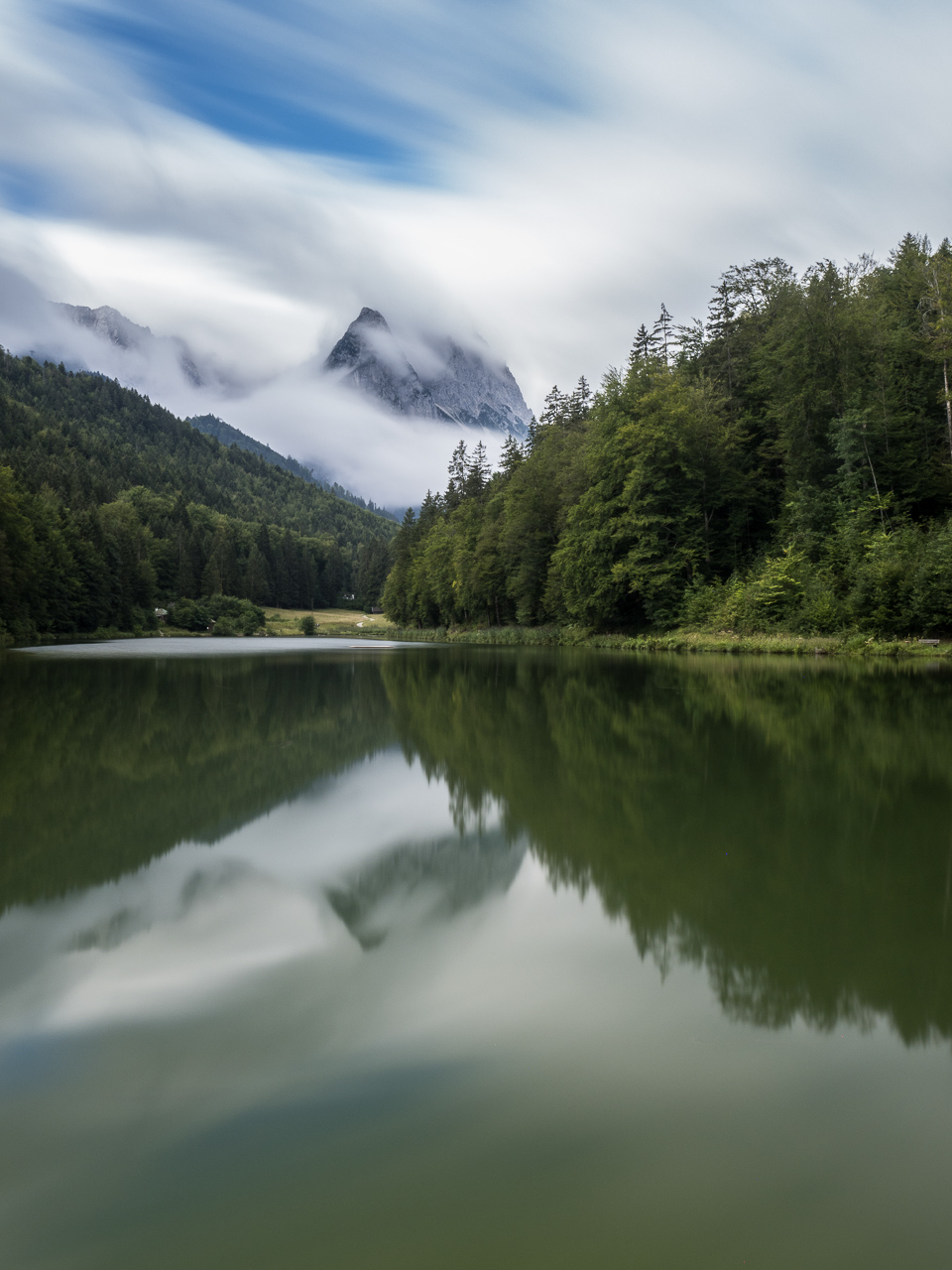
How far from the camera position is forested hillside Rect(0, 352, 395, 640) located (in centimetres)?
5775

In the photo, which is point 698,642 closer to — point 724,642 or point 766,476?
point 724,642

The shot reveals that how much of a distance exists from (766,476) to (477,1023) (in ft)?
148

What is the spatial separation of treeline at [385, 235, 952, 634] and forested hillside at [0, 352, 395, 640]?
3114cm

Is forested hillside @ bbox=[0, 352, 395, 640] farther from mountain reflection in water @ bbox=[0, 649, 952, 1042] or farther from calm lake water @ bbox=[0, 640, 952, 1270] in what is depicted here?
calm lake water @ bbox=[0, 640, 952, 1270]

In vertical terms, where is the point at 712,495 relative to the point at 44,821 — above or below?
above

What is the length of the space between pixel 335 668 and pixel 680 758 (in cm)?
1957

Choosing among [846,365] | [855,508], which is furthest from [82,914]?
[846,365]

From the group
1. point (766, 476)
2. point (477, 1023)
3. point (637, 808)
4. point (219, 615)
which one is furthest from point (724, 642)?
point (219, 615)

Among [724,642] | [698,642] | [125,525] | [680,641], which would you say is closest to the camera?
[724,642]

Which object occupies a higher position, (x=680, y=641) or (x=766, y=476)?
(x=766, y=476)

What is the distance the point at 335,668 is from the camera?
27.3 meters

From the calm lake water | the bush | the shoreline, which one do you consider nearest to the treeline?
the shoreline

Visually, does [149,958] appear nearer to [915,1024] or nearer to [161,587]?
[915,1024]

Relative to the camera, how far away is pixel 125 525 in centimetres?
8700
